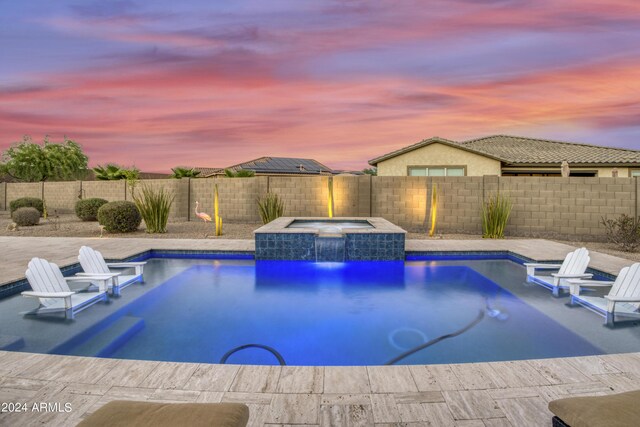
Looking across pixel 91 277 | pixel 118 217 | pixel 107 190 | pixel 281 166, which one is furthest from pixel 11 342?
pixel 281 166

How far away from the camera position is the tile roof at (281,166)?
32250 millimetres

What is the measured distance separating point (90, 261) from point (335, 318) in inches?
145

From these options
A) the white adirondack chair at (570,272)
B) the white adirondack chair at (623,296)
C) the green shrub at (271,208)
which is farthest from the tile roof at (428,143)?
the white adirondack chair at (623,296)

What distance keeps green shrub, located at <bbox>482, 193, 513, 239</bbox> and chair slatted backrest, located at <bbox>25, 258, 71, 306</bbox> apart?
967 cm

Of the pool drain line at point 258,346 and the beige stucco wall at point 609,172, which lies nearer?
the pool drain line at point 258,346

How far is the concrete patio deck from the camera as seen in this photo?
2.23 meters

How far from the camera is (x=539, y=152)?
19.1 m

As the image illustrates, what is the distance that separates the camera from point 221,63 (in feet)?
42.1

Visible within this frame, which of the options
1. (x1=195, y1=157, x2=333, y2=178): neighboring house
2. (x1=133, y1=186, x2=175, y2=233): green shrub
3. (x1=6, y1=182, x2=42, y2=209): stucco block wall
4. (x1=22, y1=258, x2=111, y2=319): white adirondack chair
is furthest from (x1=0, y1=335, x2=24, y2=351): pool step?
(x1=195, y1=157, x2=333, y2=178): neighboring house

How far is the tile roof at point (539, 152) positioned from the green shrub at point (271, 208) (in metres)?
6.57

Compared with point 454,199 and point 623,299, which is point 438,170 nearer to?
point 454,199

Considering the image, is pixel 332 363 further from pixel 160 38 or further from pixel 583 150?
pixel 583 150

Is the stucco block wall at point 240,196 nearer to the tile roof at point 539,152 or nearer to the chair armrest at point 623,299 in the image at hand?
the tile roof at point 539,152


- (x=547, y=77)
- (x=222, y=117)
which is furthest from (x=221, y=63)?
(x=547, y=77)
